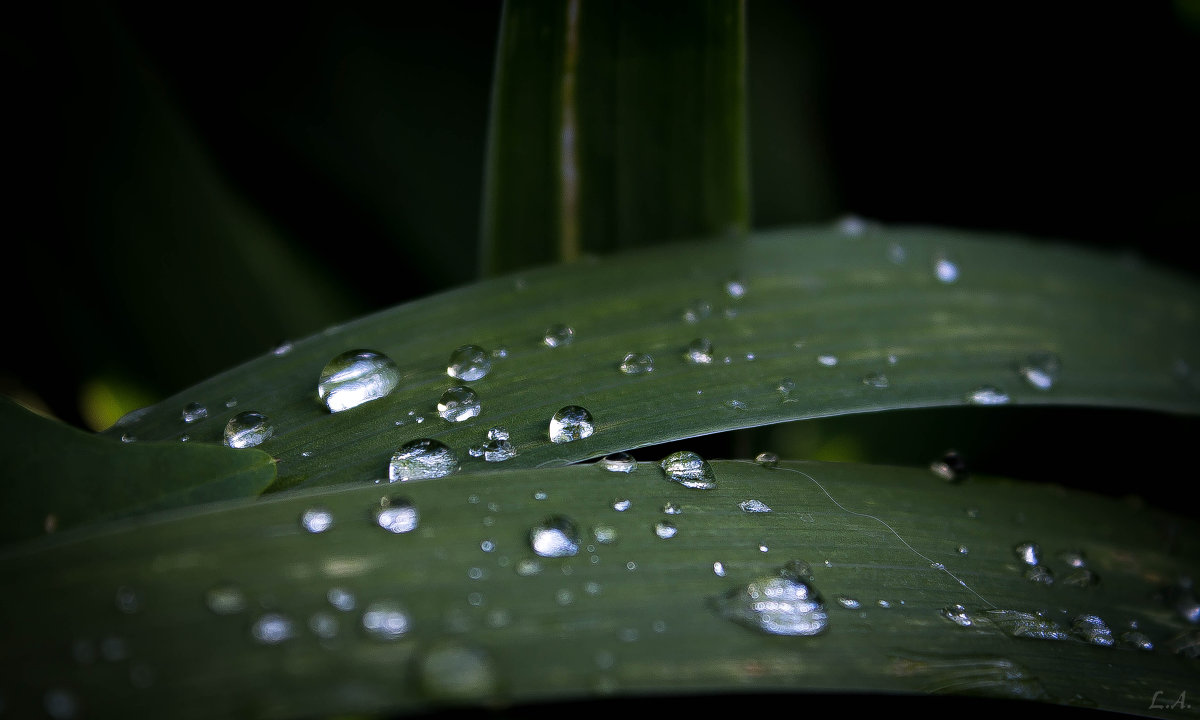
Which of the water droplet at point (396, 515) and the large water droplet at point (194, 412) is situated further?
the large water droplet at point (194, 412)

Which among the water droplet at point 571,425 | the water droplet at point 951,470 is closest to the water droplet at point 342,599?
the water droplet at point 571,425

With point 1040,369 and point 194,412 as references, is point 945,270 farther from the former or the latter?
point 194,412

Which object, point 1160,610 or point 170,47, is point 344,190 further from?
point 1160,610

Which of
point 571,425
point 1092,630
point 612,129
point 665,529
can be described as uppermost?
point 612,129

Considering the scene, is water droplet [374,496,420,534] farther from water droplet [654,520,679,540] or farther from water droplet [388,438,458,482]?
water droplet [654,520,679,540]

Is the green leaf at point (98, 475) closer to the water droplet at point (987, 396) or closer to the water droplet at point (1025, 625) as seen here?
the water droplet at point (1025, 625)

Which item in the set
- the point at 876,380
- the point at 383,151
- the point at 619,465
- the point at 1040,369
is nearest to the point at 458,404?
the point at 619,465
